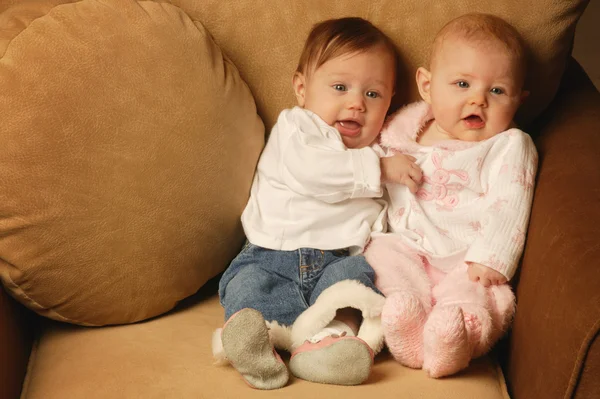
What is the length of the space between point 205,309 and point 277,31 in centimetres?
60

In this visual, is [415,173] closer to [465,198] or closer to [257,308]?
[465,198]

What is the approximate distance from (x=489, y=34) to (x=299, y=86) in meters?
0.40

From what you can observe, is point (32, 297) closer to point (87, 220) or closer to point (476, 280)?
point (87, 220)

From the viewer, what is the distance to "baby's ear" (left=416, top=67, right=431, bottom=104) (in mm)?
1501

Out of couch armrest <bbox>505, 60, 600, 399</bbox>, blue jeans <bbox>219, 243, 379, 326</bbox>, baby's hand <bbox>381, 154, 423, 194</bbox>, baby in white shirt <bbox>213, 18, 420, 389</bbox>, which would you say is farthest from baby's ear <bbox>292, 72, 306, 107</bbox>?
couch armrest <bbox>505, 60, 600, 399</bbox>

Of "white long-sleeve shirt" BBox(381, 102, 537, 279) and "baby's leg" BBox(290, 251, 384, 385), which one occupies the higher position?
"white long-sleeve shirt" BBox(381, 102, 537, 279)

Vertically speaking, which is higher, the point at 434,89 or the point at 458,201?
the point at 434,89

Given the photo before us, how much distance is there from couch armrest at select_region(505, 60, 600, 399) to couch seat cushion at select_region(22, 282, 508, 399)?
0.12 metres

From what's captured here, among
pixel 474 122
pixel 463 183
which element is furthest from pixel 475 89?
pixel 463 183

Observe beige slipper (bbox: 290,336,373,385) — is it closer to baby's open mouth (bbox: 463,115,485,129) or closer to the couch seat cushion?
the couch seat cushion

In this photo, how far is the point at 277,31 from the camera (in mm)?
1510

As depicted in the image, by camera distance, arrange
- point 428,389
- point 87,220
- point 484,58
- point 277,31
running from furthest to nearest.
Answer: point 277,31
point 484,58
point 87,220
point 428,389

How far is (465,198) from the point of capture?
142 centimetres

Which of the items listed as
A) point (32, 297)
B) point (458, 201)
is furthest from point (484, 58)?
point (32, 297)
